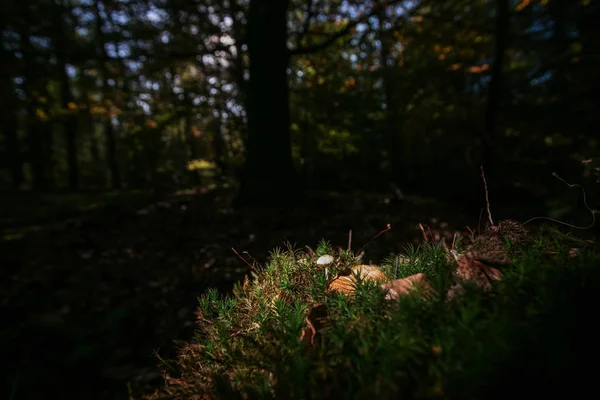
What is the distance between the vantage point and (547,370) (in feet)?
2.05

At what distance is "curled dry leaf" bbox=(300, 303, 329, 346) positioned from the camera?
3.13ft

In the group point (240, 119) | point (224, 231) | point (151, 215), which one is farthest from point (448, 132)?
point (151, 215)

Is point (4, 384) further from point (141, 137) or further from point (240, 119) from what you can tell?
point (240, 119)

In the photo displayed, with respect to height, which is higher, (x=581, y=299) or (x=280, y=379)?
(x=581, y=299)

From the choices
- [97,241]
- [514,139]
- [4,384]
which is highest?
[514,139]

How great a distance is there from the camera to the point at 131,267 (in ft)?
14.8

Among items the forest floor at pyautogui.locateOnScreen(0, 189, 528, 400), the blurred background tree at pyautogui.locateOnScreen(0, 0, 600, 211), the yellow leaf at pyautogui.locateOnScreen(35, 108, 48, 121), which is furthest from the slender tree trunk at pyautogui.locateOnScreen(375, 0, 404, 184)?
the yellow leaf at pyautogui.locateOnScreen(35, 108, 48, 121)

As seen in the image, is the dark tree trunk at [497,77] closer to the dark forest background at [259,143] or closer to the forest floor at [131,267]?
the dark forest background at [259,143]

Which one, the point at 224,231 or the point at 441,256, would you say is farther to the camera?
the point at 224,231

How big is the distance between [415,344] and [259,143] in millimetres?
5669

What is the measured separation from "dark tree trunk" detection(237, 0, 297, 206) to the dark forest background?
28 mm

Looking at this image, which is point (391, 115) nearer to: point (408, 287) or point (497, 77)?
point (497, 77)

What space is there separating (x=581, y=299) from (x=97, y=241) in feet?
20.4

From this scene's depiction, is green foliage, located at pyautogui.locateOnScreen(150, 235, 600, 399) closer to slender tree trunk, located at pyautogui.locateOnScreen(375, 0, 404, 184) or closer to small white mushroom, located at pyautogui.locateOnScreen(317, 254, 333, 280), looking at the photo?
small white mushroom, located at pyautogui.locateOnScreen(317, 254, 333, 280)
